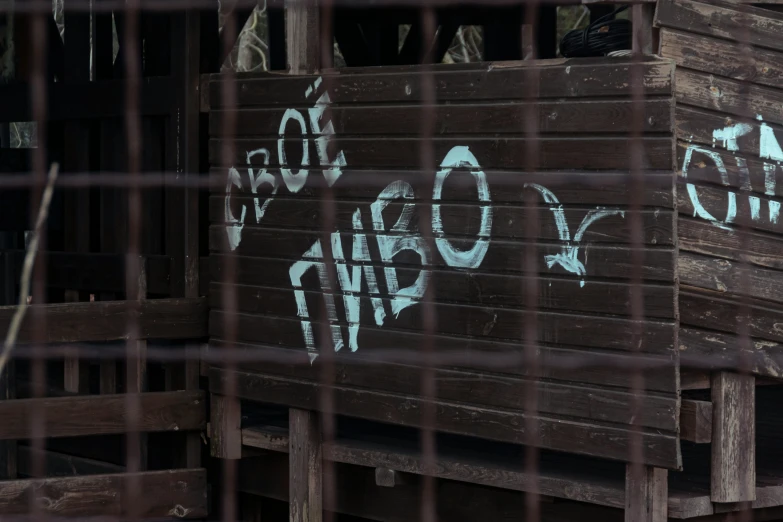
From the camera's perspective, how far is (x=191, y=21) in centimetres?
621

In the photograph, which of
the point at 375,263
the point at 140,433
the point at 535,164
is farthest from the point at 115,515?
the point at 535,164

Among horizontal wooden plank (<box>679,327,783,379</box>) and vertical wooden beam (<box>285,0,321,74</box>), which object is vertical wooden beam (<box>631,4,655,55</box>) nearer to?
horizontal wooden plank (<box>679,327,783,379</box>)

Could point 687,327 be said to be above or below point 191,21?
below

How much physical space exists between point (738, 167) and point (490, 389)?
138 cm

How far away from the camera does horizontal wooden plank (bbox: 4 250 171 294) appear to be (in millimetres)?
6414

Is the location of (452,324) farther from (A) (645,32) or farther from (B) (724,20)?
(B) (724,20)

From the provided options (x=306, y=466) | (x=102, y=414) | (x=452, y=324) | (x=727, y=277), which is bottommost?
(x=306, y=466)

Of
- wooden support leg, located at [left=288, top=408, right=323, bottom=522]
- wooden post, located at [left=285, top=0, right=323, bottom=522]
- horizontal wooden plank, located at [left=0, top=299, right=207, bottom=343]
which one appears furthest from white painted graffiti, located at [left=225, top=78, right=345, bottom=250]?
wooden support leg, located at [left=288, top=408, right=323, bottom=522]

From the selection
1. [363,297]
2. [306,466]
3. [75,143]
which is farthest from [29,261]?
[75,143]

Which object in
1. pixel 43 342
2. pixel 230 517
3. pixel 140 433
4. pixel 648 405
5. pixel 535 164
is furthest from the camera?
pixel 140 433

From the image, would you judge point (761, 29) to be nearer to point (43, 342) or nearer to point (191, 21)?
point (191, 21)

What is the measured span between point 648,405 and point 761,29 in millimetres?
1596

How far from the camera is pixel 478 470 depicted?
5.25 m

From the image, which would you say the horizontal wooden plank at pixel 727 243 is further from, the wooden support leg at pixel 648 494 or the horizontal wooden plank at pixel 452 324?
the wooden support leg at pixel 648 494
